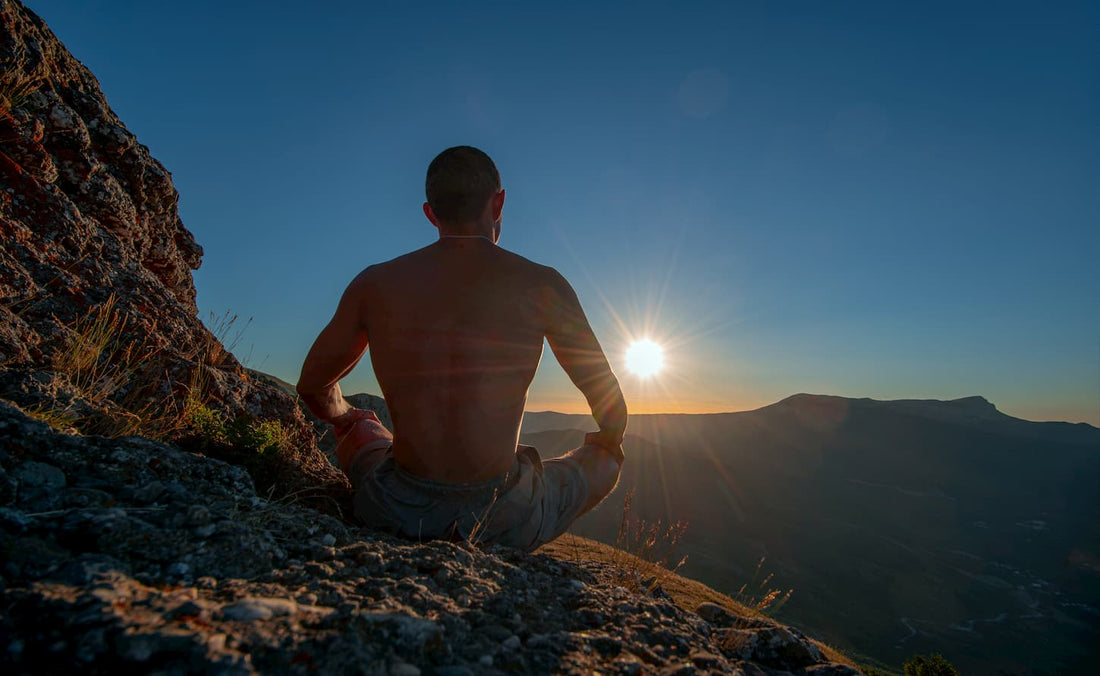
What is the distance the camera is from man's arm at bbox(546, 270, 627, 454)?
3100mm

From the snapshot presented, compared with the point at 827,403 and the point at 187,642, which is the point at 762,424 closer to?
the point at 827,403

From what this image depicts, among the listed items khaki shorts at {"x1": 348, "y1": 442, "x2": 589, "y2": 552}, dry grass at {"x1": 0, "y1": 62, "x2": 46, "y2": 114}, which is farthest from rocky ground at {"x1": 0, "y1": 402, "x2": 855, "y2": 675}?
dry grass at {"x1": 0, "y1": 62, "x2": 46, "y2": 114}

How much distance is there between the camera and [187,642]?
3.54 feet

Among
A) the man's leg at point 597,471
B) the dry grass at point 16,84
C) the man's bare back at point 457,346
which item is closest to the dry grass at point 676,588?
the man's leg at point 597,471

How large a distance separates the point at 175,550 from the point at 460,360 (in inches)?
61.7

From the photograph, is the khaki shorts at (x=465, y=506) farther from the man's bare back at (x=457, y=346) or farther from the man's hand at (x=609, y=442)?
the man's hand at (x=609, y=442)

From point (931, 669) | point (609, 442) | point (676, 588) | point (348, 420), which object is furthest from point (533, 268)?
point (931, 669)

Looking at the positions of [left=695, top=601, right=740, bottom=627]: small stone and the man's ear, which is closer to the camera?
[left=695, top=601, right=740, bottom=627]: small stone

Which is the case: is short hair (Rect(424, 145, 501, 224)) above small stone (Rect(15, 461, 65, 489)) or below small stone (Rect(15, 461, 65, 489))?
above

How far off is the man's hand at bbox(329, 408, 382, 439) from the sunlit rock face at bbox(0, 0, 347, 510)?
40 cm

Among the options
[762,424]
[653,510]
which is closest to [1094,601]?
[762,424]

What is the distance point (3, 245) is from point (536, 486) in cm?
417

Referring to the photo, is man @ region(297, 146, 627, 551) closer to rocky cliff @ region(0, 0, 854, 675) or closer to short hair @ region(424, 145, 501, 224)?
short hair @ region(424, 145, 501, 224)

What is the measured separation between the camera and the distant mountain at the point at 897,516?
66438mm
